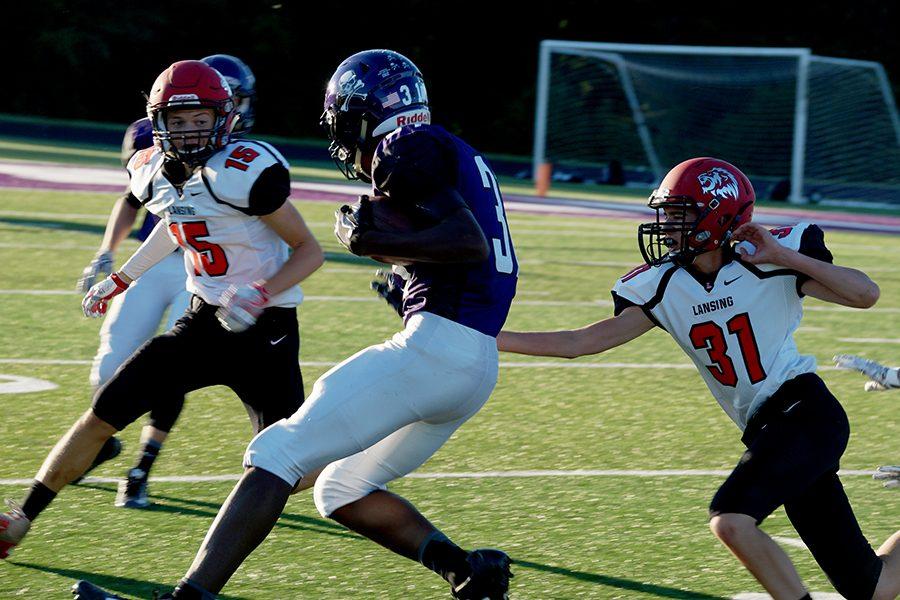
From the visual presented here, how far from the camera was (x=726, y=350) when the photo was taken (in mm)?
3803

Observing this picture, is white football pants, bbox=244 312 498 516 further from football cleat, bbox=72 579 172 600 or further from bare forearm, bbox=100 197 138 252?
bare forearm, bbox=100 197 138 252

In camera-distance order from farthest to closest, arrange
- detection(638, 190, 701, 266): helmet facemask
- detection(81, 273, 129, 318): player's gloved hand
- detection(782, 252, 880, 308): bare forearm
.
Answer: detection(81, 273, 129, 318): player's gloved hand → detection(638, 190, 701, 266): helmet facemask → detection(782, 252, 880, 308): bare forearm

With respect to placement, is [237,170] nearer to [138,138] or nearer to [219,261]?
[219,261]

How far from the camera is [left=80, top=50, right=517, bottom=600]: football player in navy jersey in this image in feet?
10.9

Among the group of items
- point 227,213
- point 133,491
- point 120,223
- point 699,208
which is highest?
point 699,208

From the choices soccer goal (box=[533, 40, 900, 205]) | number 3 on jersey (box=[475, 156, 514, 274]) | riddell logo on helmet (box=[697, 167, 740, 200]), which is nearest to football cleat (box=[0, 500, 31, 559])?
number 3 on jersey (box=[475, 156, 514, 274])

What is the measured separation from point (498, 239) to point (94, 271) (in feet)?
7.11

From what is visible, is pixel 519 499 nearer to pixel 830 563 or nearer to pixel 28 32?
pixel 830 563

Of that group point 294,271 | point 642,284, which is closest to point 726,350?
point 642,284

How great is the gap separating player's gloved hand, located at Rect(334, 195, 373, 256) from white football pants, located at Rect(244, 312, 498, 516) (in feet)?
0.84

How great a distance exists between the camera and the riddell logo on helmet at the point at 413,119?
3.74 metres

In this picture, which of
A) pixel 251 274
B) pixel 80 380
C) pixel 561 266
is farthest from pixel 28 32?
pixel 251 274

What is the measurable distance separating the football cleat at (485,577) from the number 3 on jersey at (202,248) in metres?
1.48

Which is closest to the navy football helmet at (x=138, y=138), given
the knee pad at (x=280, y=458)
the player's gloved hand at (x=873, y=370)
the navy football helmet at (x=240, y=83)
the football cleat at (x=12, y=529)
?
the navy football helmet at (x=240, y=83)
